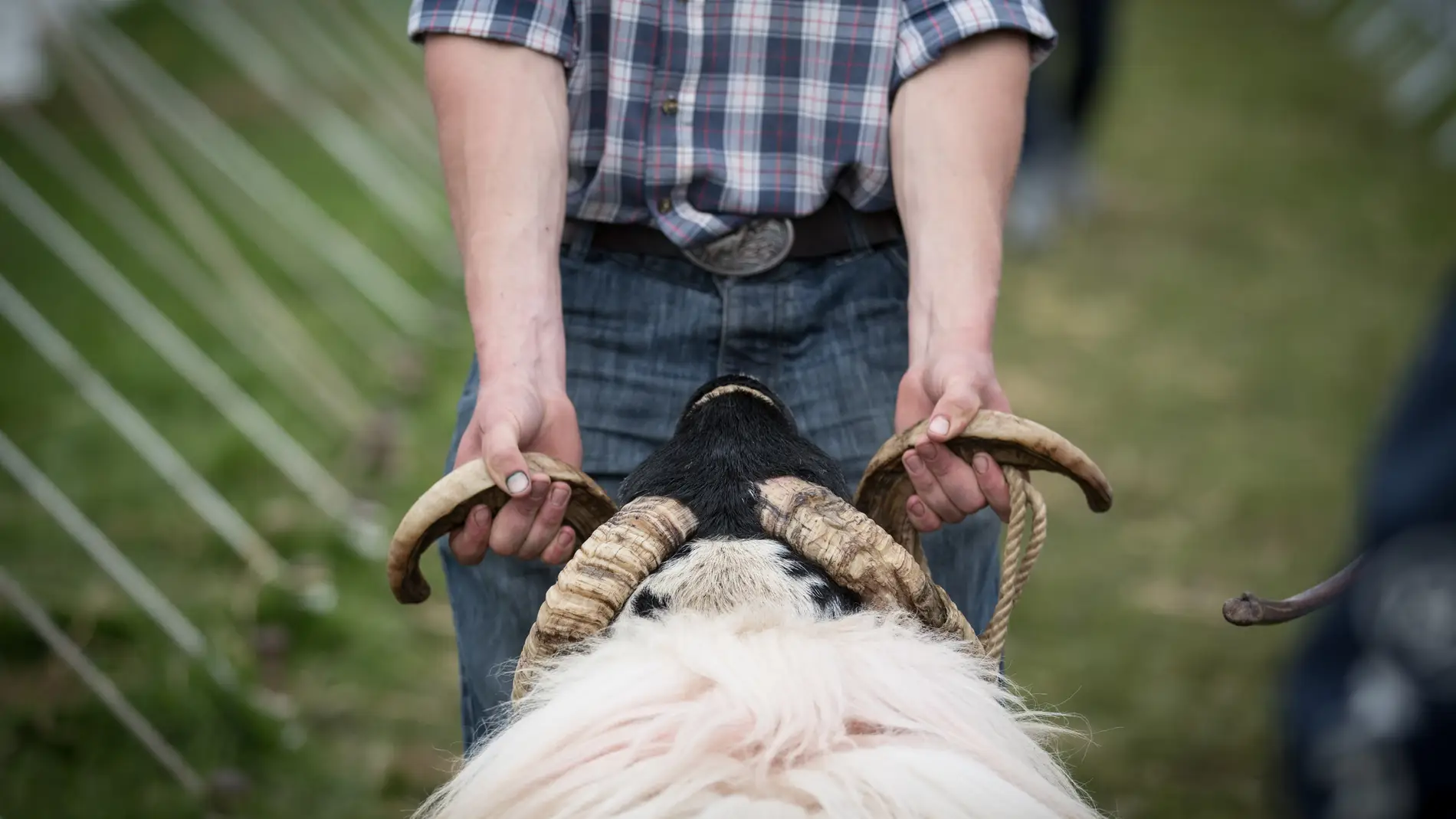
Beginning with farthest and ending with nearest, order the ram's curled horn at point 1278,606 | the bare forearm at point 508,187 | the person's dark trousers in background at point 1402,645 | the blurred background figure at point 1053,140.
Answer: the blurred background figure at point 1053,140
the bare forearm at point 508,187
the ram's curled horn at point 1278,606
the person's dark trousers in background at point 1402,645

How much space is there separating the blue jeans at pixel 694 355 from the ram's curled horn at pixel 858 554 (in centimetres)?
40

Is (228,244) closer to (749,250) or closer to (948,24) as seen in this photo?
(749,250)

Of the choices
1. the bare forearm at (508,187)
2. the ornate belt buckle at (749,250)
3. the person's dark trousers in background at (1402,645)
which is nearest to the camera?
the person's dark trousers in background at (1402,645)

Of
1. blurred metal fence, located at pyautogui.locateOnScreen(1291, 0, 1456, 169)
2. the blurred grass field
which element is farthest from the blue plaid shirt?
blurred metal fence, located at pyautogui.locateOnScreen(1291, 0, 1456, 169)

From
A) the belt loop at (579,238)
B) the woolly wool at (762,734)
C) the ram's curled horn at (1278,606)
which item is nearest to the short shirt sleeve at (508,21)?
the belt loop at (579,238)

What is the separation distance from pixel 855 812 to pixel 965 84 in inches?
50.5

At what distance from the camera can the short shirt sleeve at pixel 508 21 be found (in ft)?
7.37

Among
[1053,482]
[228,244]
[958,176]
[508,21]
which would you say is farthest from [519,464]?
[228,244]

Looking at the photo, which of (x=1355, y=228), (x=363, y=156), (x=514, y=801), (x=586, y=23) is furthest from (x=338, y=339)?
(x=1355, y=228)

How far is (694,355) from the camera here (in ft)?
7.85

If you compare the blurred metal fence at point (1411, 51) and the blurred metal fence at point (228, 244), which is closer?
the blurred metal fence at point (228, 244)

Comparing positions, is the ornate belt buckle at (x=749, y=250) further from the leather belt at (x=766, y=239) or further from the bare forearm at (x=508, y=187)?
the bare forearm at (x=508, y=187)

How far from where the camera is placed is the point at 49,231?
229 inches

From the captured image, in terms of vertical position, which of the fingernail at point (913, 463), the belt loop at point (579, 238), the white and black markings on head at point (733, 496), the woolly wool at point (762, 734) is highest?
the belt loop at point (579, 238)
